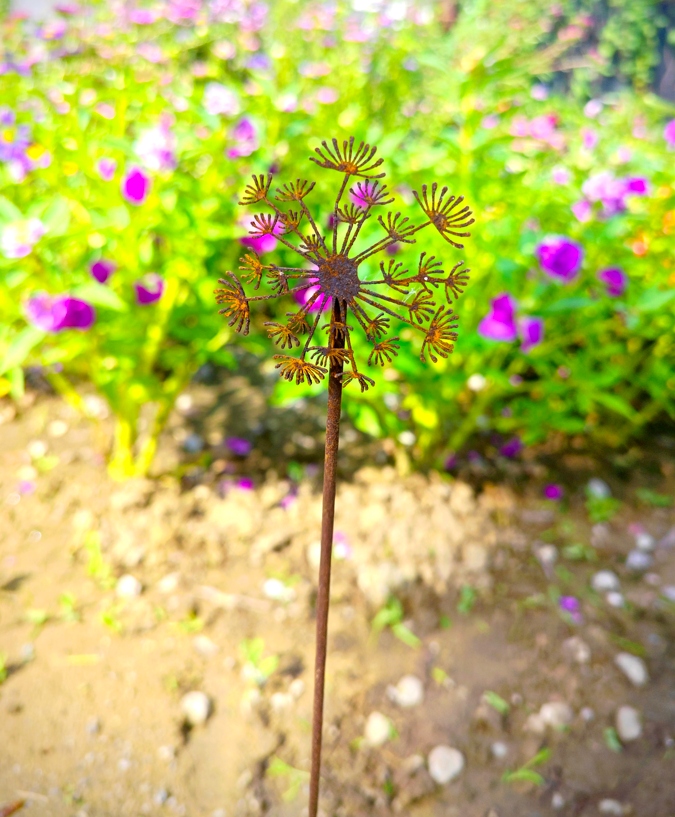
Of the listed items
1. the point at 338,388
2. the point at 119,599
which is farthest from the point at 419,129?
the point at 338,388

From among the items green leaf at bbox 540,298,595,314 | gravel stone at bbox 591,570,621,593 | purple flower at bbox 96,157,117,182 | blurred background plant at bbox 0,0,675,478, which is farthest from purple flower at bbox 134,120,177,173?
gravel stone at bbox 591,570,621,593

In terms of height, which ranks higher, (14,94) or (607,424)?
(14,94)

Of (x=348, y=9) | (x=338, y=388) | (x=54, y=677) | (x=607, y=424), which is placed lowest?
(x=607, y=424)

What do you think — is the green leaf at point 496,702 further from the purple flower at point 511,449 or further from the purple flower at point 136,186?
the purple flower at point 136,186

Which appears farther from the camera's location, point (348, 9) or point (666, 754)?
point (348, 9)

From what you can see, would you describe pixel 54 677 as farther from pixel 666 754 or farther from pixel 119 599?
pixel 666 754

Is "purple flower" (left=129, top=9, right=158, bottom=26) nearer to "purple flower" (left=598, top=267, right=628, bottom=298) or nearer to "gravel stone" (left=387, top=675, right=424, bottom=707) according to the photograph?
"purple flower" (left=598, top=267, right=628, bottom=298)

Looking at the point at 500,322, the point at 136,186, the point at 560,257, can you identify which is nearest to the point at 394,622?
the point at 500,322

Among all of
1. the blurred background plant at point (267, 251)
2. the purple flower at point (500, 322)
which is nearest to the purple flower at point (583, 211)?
the blurred background plant at point (267, 251)
